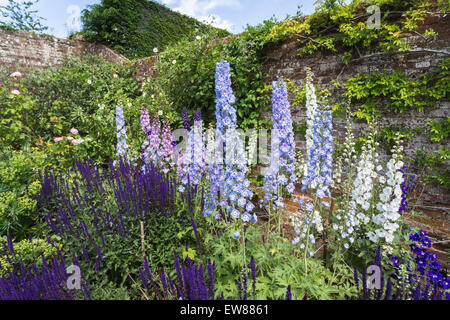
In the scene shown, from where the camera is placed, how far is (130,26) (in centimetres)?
920

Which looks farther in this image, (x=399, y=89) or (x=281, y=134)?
(x=399, y=89)

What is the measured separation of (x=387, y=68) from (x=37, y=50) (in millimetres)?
9275

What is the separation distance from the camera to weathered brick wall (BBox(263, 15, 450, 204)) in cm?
284

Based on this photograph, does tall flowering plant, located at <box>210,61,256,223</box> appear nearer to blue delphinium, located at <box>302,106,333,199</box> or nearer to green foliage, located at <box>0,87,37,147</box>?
blue delphinium, located at <box>302,106,333,199</box>

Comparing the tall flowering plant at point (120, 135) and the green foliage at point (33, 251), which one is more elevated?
the tall flowering plant at point (120, 135)

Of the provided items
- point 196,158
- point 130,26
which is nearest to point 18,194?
point 196,158

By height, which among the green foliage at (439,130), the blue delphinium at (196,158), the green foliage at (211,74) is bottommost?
the blue delphinium at (196,158)

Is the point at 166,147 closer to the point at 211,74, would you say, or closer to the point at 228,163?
the point at 228,163

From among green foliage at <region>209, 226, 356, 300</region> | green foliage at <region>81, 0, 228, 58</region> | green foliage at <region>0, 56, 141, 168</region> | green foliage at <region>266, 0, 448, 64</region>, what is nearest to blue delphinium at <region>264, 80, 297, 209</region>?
Answer: green foliage at <region>209, 226, 356, 300</region>

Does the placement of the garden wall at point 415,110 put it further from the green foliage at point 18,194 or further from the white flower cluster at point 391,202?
the green foliage at point 18,194

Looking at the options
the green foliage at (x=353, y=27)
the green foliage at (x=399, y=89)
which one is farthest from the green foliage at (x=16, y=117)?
the green foliage at (x=399, y=89)

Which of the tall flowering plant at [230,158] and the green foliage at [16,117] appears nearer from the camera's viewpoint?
the tall flowering plant at [230,158]

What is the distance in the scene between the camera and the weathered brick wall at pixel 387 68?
9.33 ft

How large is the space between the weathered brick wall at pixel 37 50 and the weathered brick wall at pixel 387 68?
19.5ft
